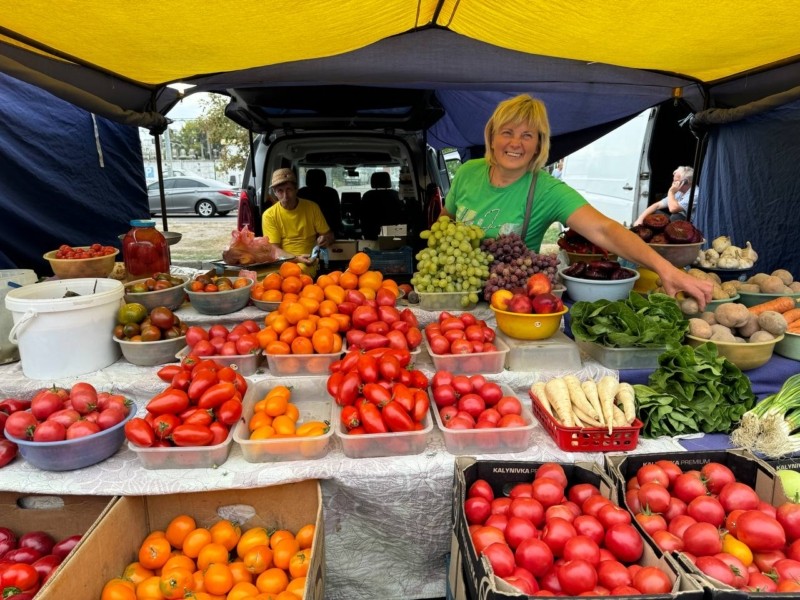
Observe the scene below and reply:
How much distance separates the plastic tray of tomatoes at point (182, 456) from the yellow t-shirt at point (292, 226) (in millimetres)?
3720

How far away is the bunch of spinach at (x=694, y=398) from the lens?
2086 mm

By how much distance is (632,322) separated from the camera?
2311mm

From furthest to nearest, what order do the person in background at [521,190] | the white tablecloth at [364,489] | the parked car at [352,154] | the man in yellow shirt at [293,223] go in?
the man in yellow shirt at [293,223], the parked car at [352,154], the person in background at [521,190], the white tablecloth at [364,489]

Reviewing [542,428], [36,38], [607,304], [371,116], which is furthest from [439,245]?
[371,116]

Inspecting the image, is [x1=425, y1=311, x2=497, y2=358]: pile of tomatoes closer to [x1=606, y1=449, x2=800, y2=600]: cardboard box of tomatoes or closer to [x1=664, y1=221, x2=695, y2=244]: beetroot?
[x1=606, y1=449, x2=800, y2=600]: cardboard box of tomatoes

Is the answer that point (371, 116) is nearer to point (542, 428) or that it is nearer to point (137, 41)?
point (137, 41)

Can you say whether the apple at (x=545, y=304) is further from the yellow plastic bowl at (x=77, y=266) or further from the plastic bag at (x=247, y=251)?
the yellow plastic bowl at (x=77, y=266)

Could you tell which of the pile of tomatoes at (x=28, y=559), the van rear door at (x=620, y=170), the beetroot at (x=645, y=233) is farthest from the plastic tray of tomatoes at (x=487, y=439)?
the van rear door at (x=620, y=170)

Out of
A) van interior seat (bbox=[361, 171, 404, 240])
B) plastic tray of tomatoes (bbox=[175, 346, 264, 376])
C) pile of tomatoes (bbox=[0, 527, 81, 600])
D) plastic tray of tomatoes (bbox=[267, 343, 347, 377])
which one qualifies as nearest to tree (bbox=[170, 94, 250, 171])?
van interior seat (bbox=[361, 171, 404, 240])

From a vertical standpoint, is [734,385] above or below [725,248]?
below

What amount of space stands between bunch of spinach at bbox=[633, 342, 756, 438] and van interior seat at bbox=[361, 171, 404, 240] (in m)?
4.13

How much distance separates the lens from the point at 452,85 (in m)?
4.04

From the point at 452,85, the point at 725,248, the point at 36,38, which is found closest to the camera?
the point at 36,38

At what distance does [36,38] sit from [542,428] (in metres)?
3.33
